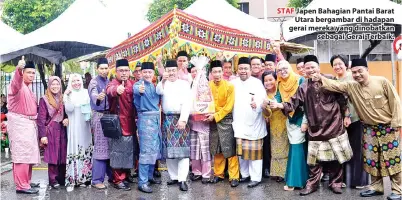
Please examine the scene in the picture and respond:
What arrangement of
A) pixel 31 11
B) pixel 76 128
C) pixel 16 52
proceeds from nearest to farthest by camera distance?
pixel 76 128, pixel 16 52, pixel 31 11

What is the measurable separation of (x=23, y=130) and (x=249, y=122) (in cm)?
304

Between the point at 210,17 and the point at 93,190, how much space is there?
5.99m

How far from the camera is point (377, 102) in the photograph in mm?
5188

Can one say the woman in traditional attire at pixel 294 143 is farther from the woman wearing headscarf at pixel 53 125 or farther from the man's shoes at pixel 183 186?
the woman wearing headscarf at pixel 53 125

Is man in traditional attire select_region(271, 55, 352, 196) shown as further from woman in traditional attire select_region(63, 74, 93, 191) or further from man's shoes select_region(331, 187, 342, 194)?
woman in traditional attire select_region(63, 74, 93, 191)

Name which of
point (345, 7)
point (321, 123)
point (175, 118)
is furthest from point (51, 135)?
point (345, 7)

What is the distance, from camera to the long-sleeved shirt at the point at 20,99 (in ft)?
19.3

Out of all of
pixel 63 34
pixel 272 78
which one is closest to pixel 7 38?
pixel 63 34

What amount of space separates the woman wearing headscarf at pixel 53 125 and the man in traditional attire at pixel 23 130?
12 centimetres

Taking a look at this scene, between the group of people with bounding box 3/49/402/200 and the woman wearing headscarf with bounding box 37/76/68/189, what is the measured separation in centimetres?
1

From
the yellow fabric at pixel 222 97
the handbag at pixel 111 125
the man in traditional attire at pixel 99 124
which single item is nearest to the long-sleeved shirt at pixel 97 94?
the man in traditional attire at pixel 99 124

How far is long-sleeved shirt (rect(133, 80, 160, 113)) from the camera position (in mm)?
5828

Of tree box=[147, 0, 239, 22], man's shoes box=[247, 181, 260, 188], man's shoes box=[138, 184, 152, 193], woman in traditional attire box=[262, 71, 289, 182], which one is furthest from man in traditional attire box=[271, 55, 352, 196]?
tree box=[147, 0, 239, 22]

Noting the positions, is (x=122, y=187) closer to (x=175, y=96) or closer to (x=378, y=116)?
(x=175, y=96)
